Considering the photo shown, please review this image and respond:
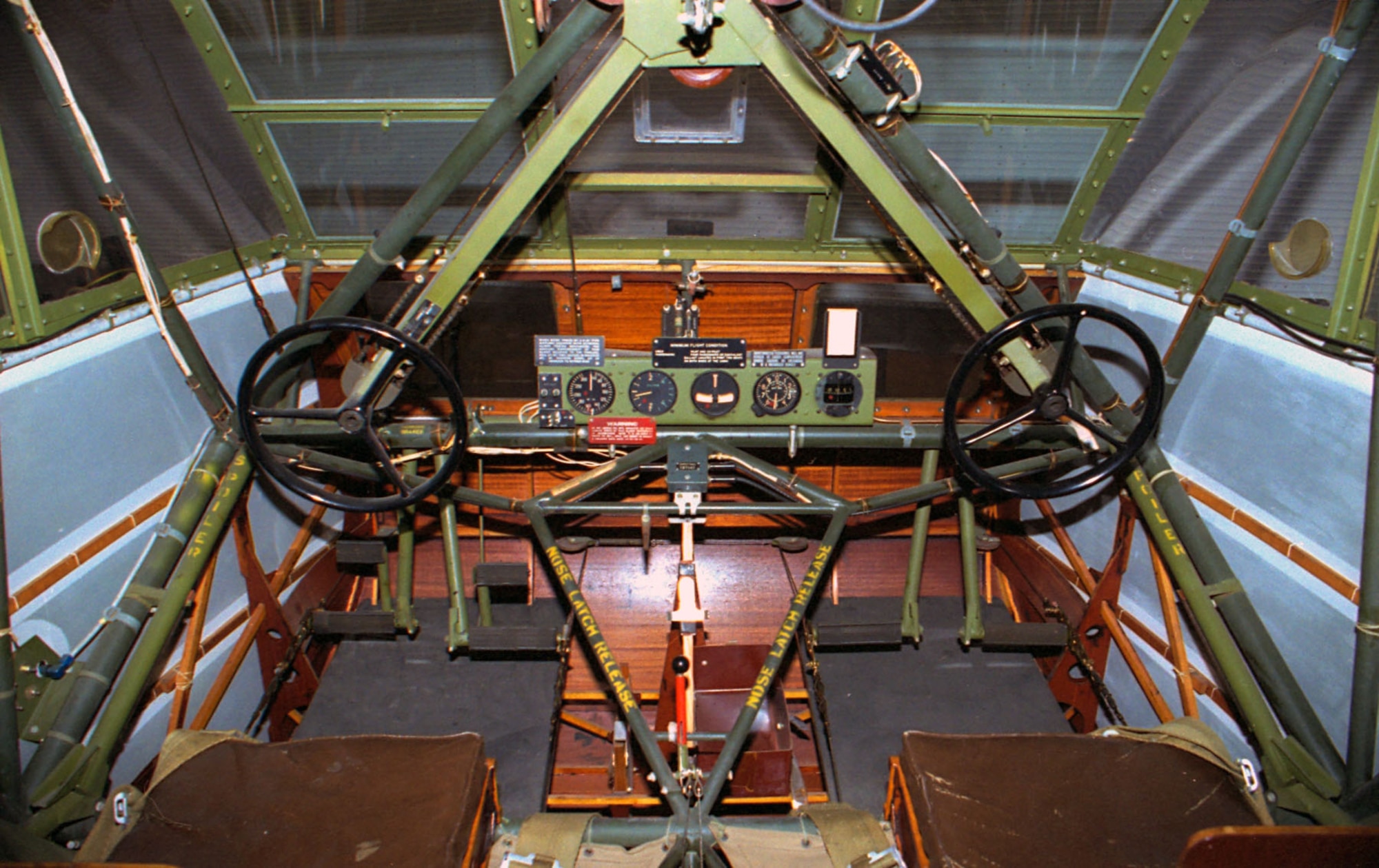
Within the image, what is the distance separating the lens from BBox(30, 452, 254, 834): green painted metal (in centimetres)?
226

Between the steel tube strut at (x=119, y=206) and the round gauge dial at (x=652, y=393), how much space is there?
1.49 metres

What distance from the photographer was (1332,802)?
2.36 metres

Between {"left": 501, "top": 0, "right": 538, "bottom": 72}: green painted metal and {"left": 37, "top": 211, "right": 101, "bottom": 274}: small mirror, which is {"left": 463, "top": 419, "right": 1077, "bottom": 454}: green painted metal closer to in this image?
{"left": 37, "top": 211, "right": 101, "bottom": 274}: small mirror

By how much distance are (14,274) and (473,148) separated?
1.33 metres

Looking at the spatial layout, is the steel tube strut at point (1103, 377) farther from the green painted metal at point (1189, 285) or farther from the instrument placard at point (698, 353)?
the instrument placard at point (698, 353)

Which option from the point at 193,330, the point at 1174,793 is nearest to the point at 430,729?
the point at 193,330

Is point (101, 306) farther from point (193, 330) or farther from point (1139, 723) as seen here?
point (1139, 723)

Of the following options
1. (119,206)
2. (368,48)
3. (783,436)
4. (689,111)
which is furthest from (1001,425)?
(119,206)

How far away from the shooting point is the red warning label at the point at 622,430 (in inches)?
115

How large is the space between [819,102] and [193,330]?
2.46m

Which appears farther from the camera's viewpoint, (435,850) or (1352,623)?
(1352,623)

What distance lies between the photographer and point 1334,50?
2.29 meters

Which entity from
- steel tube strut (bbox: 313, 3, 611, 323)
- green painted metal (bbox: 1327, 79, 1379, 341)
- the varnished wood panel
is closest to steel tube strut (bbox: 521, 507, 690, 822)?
steel tube strut (bbox: 313, 3, 611, 323)

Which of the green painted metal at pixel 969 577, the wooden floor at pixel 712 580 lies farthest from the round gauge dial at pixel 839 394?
the wooden floor at pixel 712 580
